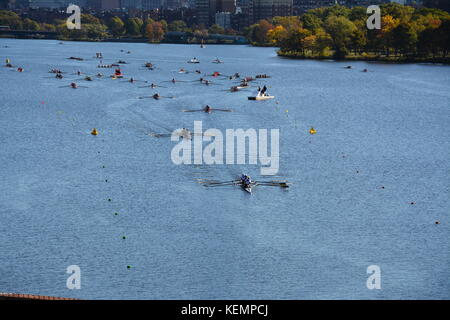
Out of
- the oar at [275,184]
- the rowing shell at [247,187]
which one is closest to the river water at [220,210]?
the rowing shell at [247,187]

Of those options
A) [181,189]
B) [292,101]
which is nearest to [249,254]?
[181,189]

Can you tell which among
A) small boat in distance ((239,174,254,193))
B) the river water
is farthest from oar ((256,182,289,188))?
small boat in distance ((239,174,254,193))

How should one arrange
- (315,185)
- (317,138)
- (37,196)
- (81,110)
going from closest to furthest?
(37,196), (315,185), (317,138), (81,110)

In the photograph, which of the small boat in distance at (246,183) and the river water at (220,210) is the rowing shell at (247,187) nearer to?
the small boat in distance at (246,183)

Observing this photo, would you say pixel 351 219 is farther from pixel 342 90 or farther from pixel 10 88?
pixel 10 88

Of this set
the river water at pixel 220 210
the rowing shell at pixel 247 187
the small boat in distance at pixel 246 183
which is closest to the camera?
the river water at pixel 220 210

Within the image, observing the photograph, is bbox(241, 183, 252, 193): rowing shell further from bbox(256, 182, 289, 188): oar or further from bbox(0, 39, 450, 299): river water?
bbox(256, 182, 289, 188): oar

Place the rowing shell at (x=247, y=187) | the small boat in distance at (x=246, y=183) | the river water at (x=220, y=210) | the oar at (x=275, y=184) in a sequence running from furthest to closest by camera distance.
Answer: the oar at (x=275, y=184) < the small boat in distance at (x=246, y=183) < the rowing shell at (x=247, y=187) < the river water at (x=220, y=210)

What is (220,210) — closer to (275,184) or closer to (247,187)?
(247,187)

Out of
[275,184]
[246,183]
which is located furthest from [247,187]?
[275,184]
